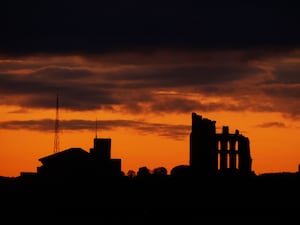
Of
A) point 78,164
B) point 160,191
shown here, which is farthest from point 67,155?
point 160,191

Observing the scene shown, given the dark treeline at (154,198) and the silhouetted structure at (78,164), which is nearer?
the dark treeline at (154,198)

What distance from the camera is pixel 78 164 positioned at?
71438 mm

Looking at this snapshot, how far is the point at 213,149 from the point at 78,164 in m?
10.1

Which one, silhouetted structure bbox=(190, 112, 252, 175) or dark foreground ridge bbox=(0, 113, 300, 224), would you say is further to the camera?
silhouetted structure bbox=(190, 112, 252, 175)

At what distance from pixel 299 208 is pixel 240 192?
488 cm

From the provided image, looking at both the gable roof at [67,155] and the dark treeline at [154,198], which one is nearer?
the dark treeline at [154,198]

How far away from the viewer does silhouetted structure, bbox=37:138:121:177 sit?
70.7 meters

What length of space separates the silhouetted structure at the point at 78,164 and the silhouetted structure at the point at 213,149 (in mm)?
5648

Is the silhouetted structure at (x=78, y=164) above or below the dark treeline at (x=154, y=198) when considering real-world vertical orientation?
above

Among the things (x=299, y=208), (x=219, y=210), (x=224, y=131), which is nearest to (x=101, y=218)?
(x=219, y=210)

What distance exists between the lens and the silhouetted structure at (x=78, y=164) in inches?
2783

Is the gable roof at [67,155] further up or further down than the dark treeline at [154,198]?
further up

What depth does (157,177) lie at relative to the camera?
235 ft

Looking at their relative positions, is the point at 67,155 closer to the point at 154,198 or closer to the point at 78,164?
the point at 78,164
